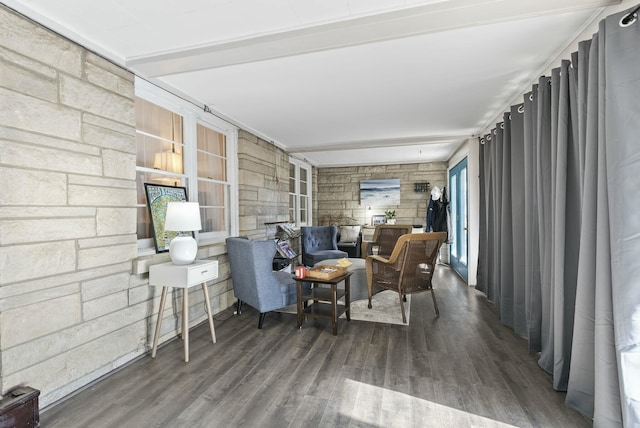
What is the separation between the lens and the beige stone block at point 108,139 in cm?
221

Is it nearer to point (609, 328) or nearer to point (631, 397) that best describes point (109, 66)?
point (609, 328)

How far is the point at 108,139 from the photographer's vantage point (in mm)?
2361

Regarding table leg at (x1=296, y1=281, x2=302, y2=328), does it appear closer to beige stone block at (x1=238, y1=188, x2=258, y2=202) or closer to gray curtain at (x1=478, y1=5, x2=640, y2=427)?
beige stone block at (x1=238, y1=188, x2=258, y2=202)

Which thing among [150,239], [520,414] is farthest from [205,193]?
[520,414]

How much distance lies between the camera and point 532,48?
7.47 ft

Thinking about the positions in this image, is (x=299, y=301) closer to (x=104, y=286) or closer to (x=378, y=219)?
(x=104, y=286)

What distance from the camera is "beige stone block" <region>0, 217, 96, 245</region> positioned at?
178 cm

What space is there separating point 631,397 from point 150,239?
11.4 feet

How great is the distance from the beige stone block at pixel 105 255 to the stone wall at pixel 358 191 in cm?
572

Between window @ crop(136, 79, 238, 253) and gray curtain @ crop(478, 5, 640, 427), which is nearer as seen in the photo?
gray curtain @ crop(478, 5, 640, 427)

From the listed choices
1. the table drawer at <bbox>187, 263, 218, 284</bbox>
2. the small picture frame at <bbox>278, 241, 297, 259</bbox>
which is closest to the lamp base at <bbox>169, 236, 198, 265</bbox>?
the table drawer at <bbox>187, 263, 218, 284</bbox>

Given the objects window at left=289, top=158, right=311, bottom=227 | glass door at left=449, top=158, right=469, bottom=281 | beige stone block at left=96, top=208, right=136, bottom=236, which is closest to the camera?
beige stone block at left=96, top=208, right=136, bottom=236

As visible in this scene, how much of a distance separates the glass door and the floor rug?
1.81 m

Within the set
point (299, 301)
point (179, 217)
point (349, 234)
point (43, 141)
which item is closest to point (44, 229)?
point (43, 141)
